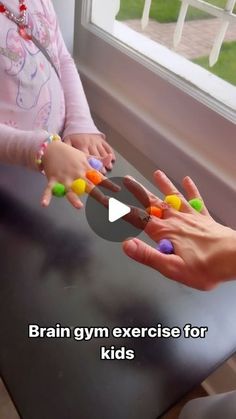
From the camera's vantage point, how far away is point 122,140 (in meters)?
0.74

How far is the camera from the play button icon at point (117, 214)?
1.48 feet

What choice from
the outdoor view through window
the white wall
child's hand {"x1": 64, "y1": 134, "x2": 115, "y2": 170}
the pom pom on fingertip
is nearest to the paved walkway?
the outdoor view through window

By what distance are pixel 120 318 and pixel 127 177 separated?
190mm

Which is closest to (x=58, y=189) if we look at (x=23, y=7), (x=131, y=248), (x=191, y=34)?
(x=131, y=248)

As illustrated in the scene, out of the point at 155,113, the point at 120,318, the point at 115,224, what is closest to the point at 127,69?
the point at 155,113

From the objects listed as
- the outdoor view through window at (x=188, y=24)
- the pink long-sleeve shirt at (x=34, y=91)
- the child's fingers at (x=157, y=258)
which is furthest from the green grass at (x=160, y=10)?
the child's fingers at (x=157, y=258)

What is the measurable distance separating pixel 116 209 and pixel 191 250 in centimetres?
11

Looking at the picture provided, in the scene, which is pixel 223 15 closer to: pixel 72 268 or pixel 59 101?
pixel 59 101

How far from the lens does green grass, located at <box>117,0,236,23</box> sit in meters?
0.59

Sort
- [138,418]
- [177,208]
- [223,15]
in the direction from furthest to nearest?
[223,15] → [177,208] → [138,418]

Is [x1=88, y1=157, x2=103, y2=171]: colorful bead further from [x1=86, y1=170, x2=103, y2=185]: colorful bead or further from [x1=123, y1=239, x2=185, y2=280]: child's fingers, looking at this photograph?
[x1=123, y1=239, x2=185, y2=280]: child's fingers

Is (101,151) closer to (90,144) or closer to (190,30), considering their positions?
(90,144)

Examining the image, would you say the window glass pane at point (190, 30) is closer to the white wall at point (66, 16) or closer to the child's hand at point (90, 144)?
the white wall at point (66, 16)

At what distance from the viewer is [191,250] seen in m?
0.38
